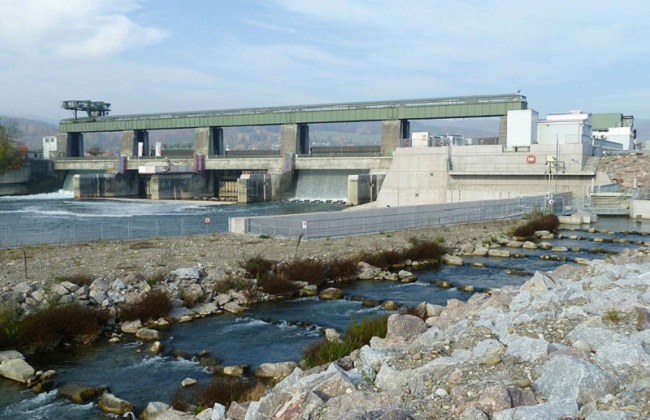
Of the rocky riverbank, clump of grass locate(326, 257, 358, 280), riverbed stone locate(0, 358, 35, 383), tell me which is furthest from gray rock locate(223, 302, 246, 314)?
the rocky riverbank

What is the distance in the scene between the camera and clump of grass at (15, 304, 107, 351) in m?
17.5

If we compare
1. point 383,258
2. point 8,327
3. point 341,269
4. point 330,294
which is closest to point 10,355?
point 8,327

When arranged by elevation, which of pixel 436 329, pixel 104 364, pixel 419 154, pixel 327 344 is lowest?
pixel 104 364

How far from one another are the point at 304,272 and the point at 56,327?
10361 millimetres

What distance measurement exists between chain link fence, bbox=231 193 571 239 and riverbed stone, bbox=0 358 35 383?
50.3 feet

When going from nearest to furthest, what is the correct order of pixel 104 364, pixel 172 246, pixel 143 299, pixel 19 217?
pixel 104 364 → pixel 143 299 → pixel 172 246 → pixel 19 217

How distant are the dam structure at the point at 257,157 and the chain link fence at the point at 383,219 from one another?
80.5 ft

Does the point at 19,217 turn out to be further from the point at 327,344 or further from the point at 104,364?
the point at 327,344

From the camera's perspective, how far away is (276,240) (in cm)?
3244

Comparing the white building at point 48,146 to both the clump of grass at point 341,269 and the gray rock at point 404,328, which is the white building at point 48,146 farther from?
the gray rock at point 404,328

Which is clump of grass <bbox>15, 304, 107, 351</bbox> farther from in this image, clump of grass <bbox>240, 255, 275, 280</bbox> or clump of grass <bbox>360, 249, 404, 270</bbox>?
clump of grass <bbox>360, 249, 404, 270</bbox>

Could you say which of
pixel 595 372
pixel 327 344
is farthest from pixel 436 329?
pixel 595 372

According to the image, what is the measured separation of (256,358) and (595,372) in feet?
33.8

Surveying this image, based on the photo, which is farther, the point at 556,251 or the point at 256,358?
the point at 556,251
